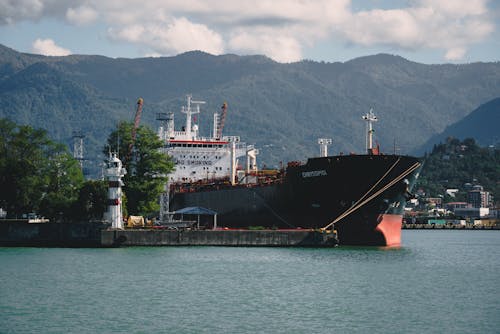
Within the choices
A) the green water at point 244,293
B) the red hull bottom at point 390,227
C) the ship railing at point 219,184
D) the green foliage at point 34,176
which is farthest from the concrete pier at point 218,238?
the green foliage at point 34,176

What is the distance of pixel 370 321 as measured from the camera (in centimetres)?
3506

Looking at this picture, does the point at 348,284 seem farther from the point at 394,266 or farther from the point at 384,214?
the point at 384,214

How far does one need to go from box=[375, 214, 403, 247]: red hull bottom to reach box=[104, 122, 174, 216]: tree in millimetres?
22566

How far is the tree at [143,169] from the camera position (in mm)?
82000

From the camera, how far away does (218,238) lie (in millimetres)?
66438

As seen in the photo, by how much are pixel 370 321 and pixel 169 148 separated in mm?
61335

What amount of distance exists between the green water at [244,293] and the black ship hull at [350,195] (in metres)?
4.94

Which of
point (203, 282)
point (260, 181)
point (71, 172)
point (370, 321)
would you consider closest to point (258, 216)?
point (260, 181)

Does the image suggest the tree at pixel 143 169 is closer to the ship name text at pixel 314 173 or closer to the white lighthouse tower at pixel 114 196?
the white lighthouse tower at pixel 114 196

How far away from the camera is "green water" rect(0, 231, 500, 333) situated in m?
34.2

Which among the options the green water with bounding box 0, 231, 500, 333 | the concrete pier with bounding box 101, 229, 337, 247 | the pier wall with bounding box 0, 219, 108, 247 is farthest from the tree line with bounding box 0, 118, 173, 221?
the green water with bounding box 0, 231, 500, 333

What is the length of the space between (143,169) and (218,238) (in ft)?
60.3

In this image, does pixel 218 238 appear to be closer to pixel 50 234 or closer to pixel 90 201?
pixel 50 234

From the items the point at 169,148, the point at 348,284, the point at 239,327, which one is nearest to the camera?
the point at 239,327
